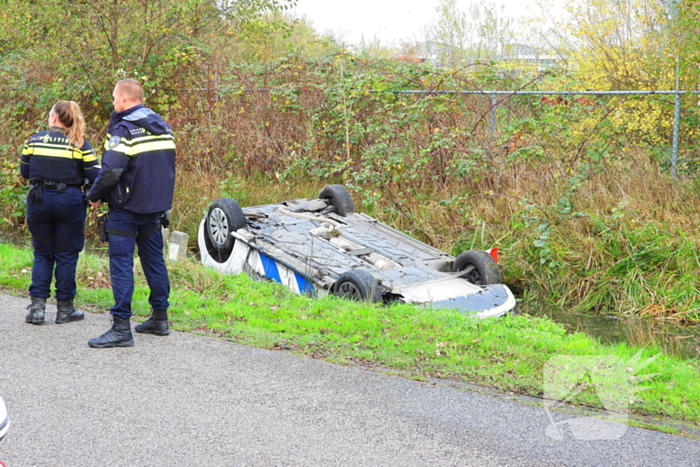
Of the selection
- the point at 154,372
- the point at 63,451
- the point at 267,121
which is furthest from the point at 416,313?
the point at 267,121

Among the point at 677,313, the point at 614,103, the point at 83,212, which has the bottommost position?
the point at 677,313

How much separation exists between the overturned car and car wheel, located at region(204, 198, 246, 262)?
12 millimetres

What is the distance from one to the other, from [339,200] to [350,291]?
8.73 ft

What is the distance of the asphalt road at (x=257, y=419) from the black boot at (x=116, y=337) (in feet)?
0.33

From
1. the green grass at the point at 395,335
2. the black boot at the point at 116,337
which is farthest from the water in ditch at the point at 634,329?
the black boot at the point at 116,337

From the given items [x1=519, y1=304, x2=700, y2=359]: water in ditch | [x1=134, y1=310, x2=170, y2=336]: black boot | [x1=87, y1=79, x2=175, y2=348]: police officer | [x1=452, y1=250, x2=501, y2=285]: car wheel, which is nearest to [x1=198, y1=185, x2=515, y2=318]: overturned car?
[x1=452, y1=250, x2=501, y2=285]: car wheel

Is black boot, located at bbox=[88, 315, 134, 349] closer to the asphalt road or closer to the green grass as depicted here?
the asphalt road

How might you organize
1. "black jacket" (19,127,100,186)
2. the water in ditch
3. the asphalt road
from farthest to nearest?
the water in ditch
"black jacket" (19,127,100,186)
the asphalt road

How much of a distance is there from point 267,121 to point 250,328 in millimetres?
8616

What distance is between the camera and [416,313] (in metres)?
6.79

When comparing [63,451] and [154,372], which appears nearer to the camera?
[63,451]

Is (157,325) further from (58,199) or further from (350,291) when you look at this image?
(350,291)

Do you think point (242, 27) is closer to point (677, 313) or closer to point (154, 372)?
point (677, 313)

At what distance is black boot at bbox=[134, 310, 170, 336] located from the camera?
599 centimetres
